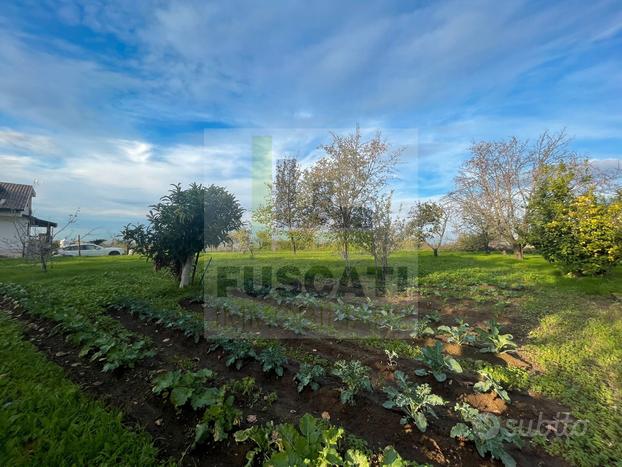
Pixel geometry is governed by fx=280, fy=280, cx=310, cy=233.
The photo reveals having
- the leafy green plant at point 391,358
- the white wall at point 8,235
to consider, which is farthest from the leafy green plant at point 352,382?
the white wall at point 8,235

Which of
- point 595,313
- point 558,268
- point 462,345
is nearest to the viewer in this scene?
point 462,345

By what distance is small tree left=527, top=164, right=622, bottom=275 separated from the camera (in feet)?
27.7

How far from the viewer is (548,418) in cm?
280

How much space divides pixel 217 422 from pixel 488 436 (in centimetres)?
214

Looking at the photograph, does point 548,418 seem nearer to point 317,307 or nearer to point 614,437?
point 614,437

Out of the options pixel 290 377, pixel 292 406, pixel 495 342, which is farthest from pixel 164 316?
pixel 495 342

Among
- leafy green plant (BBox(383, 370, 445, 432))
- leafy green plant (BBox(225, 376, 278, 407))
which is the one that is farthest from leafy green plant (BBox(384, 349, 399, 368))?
leafy green plant (BBox(225, 376, 278, 407))

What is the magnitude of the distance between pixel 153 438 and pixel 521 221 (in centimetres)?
2055

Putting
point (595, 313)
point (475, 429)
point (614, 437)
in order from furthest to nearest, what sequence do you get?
point (595, 313), point (614, 437), point (475, 429)

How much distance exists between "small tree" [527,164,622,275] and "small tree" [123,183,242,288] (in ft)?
36.5

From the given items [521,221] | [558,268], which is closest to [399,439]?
[558,268]

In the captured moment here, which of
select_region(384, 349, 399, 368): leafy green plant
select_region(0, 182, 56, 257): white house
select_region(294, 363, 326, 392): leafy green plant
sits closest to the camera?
select_region(294, 363, 326, 392): leafy green plant

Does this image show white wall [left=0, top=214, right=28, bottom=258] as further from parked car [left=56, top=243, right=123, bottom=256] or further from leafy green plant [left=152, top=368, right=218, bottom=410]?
leafy green plant [left=152, top=368, right=218, bottom=410]

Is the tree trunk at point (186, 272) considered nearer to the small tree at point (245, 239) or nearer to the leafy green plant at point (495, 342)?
the leafy green plant at point (495, 342)
